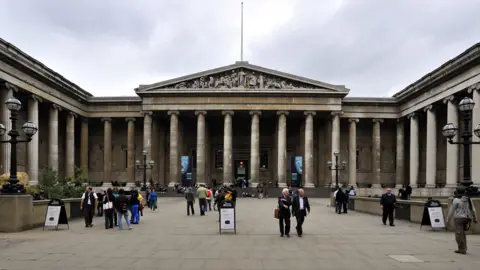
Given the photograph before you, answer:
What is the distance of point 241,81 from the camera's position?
169ft

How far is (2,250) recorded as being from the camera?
480 inches

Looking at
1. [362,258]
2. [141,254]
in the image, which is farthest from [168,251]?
[362,258]

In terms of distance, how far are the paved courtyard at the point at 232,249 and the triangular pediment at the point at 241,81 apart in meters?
34.5

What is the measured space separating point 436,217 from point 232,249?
8778mm

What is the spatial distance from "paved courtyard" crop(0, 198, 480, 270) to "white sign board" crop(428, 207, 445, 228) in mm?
526

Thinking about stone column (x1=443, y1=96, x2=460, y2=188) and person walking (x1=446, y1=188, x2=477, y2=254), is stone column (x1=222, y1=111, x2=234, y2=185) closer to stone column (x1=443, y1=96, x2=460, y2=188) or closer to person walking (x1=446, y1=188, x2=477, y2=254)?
stone column (x1=443, y1=96, x2=460, y2=188)

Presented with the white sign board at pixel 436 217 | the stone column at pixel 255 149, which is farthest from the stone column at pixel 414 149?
the white sign board at pixel 436 217

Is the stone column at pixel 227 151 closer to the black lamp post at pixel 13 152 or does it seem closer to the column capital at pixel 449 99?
the column capital at pixel 449 99

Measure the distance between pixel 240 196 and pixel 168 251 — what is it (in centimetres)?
3701

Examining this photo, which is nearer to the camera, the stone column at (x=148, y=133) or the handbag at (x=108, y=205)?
the handbag at (x=108, y=205)

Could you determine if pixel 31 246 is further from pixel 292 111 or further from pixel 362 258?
pixel 292 111

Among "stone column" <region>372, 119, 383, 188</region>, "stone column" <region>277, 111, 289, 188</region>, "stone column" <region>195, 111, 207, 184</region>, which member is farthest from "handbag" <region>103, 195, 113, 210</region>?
"stone column" <region>372, 119, 383, 188</region>

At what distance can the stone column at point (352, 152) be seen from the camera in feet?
178

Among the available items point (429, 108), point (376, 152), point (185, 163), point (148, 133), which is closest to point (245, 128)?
point (185, 163)
